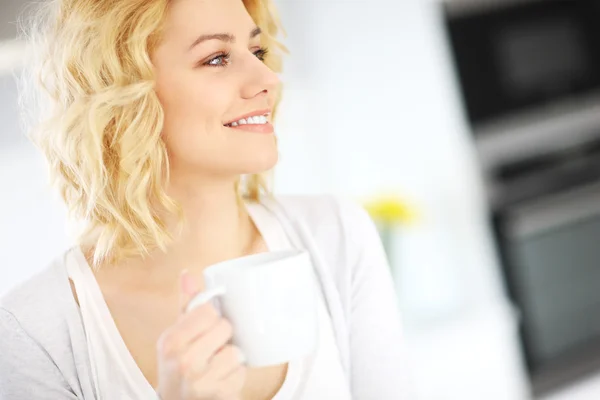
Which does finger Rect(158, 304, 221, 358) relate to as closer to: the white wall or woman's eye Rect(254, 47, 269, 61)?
woman's eye Rect(254, 47, 269, 61)

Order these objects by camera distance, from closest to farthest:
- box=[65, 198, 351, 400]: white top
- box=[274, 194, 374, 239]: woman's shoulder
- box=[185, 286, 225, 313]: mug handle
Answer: box=[185, 286, 225, 313]: mug handle
box=[65, 198, 351, 400]: white top
box=[274, 194, 374, 239]: woman's shoulder

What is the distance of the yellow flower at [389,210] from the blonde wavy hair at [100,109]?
733 mm

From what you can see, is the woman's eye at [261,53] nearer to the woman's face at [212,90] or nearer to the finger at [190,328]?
the woman's face at [212,90]

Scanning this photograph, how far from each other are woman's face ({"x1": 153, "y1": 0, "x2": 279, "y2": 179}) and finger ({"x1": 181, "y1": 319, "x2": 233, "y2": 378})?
6.3 inches

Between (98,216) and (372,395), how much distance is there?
32 centimetres

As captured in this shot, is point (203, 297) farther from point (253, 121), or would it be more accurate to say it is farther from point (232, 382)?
point (253, 121)

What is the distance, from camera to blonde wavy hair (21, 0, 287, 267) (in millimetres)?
532

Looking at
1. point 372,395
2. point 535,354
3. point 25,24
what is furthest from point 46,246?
point 535,354

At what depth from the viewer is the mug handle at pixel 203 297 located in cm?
44

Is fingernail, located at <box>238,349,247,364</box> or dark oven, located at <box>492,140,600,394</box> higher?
fingernail, located at <box>238,349,247,364</box>

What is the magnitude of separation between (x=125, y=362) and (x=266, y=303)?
16 cm

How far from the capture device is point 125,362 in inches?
22.0

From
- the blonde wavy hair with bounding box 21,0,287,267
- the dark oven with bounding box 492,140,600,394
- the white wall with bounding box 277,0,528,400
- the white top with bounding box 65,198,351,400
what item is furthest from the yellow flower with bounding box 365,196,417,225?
the blonde wavy hair with bounding box 21,0,287,267

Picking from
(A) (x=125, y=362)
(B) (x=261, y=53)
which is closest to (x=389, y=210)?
(B) (x=261, y=53)
